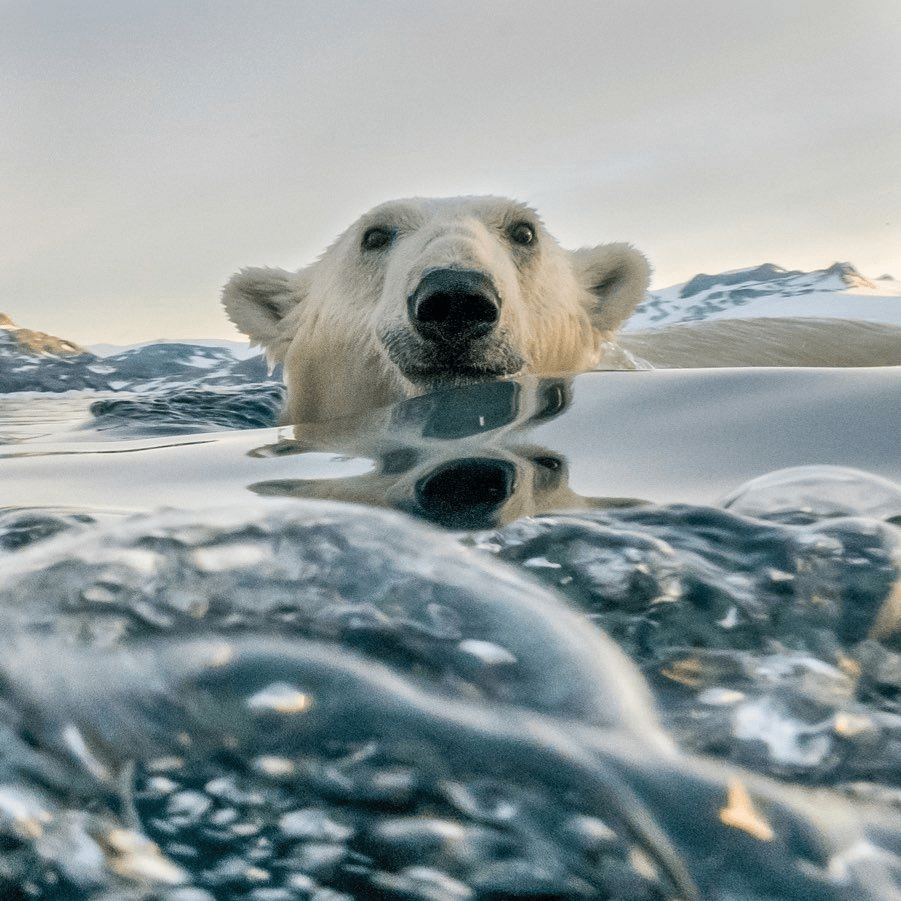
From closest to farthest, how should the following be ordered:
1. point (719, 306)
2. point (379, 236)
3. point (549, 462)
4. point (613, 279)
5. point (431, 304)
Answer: point (549, 462) < point (431, 304) < point (379, 236) < point (613, 279) < point (719, 306)

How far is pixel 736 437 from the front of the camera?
1.48m

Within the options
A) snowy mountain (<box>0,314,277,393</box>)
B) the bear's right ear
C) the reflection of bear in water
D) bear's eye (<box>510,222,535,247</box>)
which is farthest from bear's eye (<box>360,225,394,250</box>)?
snowy mountain (<box>0,314,277,393</box>)

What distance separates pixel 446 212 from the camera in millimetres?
2943

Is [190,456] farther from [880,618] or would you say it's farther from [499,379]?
[880,618]

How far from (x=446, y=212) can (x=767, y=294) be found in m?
113

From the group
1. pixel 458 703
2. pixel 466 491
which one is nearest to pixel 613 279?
pixel 466 491

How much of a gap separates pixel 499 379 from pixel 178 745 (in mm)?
1794

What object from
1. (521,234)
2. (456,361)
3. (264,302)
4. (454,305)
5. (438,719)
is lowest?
(438,719)

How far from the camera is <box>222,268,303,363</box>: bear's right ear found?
11.2 feet

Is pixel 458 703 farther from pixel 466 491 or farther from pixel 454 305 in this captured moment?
pixel 454 305

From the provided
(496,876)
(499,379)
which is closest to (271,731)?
(496,876)

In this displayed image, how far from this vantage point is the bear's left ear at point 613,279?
3367mm

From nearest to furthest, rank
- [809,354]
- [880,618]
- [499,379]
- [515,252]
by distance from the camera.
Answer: [880,618], [499,379], [515,252], [809,354]

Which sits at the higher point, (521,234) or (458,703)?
(521,234)
